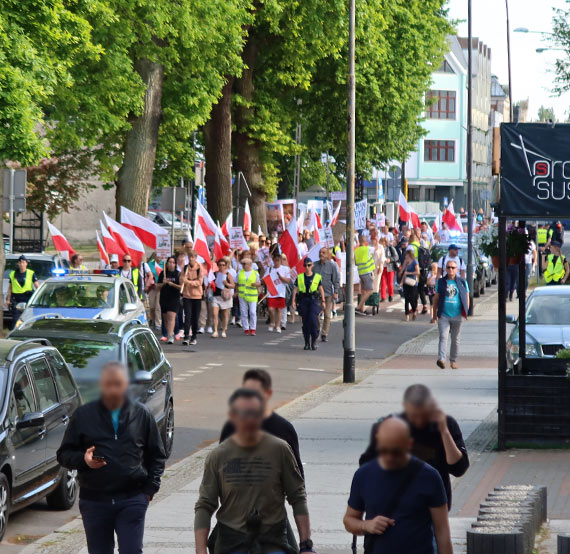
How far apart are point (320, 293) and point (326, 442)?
11044mm

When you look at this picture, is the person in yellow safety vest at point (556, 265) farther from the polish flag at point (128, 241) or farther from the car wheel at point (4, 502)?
the car wheel at point (4, 502)

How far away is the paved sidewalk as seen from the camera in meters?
9.77

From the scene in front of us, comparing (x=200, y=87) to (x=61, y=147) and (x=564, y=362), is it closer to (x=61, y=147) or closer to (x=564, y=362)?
(x=61, y=147)

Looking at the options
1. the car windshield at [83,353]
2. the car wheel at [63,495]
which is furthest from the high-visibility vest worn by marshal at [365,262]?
the car wheel at [63,495]

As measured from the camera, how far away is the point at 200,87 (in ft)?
108

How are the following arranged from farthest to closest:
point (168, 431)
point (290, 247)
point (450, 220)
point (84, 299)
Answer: point (450, 220), point (290, 247), point (84, 299), point (168, 431)

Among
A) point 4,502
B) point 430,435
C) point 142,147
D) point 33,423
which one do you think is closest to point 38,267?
point 142,147

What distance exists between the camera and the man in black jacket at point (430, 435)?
16.5ft

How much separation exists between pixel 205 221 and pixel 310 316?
501cm

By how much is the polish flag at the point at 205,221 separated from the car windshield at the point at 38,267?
10.6 feet

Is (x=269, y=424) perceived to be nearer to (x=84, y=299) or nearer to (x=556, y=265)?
(x=84, y=299)

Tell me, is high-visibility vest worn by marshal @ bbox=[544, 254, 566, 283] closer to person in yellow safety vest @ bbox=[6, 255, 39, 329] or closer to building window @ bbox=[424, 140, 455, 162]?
person in yellow safety vest @ bbox=[6, 255, 39, 329]

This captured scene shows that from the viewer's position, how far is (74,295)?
862 inches

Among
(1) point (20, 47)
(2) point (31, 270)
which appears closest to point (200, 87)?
(2) point (31, 270)
